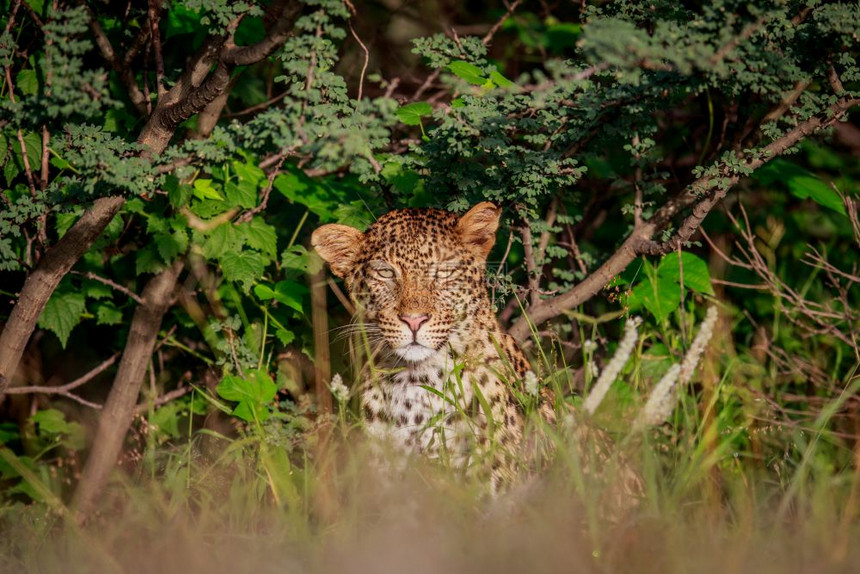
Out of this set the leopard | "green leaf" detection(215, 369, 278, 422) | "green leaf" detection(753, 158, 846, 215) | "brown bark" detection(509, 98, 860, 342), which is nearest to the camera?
the leopard

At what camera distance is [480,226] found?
4328 millimetres

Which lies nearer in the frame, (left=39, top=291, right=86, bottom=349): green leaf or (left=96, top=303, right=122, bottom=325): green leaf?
(left=39, top=291, right=86, bottom=349): green leaf

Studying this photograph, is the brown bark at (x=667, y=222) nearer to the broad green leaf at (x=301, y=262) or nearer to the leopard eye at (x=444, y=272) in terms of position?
the leopard eye at (x=444, y=272)

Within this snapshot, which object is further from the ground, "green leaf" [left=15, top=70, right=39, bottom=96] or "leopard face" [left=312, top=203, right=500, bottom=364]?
"green leaf" [left=15, top=70, right=39, bottom=96]

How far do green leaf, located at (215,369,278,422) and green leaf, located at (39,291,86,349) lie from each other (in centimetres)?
92

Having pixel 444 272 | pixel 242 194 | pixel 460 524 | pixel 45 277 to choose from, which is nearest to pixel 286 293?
pixel 242 194

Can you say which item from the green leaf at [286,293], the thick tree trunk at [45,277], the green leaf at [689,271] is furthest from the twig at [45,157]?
the green leaf at [689,271]

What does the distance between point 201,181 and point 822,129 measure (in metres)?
2.94

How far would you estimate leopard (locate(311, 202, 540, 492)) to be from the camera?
3900 mm

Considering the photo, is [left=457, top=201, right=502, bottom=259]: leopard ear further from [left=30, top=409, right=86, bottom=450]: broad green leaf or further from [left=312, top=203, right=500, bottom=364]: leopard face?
[left=30, top=409, right=86, bottom=450]: broad green leaf

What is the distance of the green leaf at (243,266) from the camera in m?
4.49

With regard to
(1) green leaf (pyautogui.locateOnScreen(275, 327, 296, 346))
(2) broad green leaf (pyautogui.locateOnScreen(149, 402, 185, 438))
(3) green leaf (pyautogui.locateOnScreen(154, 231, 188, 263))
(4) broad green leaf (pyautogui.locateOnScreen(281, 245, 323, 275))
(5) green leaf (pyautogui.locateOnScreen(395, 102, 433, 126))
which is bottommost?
(2) broad green leaf (pyautogui.locateOnScreen(149, 402, 185, 438))

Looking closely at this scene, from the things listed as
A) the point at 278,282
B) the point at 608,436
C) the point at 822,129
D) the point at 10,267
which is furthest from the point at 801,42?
the point at 10,267

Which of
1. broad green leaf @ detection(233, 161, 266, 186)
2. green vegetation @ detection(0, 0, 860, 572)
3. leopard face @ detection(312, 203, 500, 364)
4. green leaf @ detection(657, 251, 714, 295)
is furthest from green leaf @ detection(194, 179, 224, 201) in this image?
green leaf @ detection(657, 251, 714, 295)
